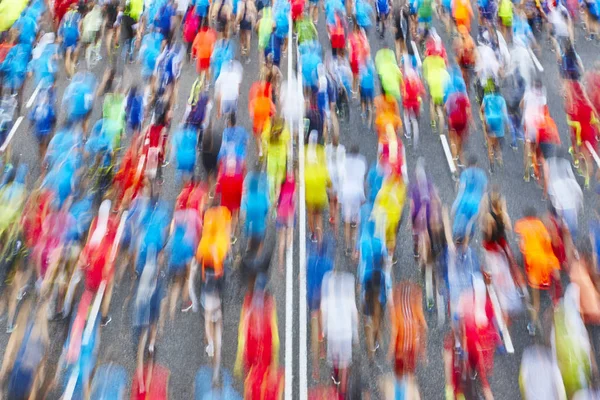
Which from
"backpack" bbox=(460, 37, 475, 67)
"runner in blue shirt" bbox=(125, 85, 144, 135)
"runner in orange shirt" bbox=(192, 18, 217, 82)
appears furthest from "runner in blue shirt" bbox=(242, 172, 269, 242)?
"backpack" bbox=(460, 37, 475, 67)

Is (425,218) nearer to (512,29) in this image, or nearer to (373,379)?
(373,379)

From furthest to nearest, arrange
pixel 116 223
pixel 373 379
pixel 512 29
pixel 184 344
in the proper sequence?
1. pixel 512 29
2. pixel 116 223
3. pixel 184 344
4. pixel 373 379

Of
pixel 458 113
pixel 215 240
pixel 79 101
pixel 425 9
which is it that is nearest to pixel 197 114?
pixel 79 101

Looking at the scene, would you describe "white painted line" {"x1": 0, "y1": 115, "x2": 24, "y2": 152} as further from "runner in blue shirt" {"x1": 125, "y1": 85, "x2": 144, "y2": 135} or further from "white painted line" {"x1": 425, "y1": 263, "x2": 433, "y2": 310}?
"white painted line" {"x1": 425, "y1": 263, "x2": 433, "y2": 310}

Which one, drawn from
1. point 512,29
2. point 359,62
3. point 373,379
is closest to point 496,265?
point 373,379

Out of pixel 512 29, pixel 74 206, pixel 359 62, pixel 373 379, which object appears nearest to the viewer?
pixel 373 379

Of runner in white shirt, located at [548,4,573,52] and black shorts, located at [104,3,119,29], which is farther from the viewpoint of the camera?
black shorts, located at [104,3,119,29]

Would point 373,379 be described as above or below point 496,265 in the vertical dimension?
below
